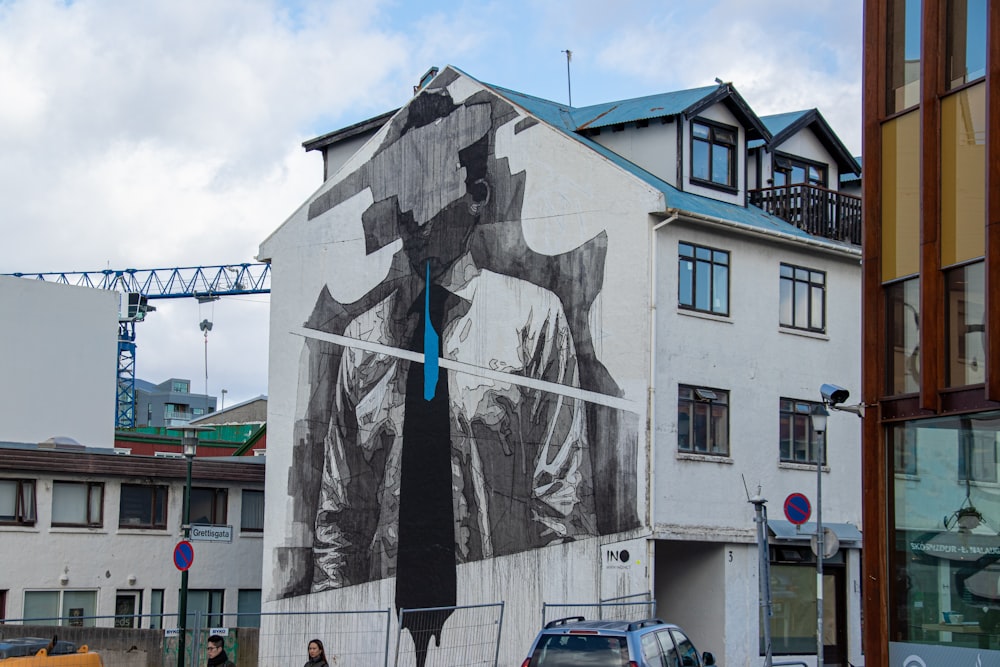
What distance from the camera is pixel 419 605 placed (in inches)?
1264

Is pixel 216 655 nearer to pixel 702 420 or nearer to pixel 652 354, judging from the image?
pixel 652 354

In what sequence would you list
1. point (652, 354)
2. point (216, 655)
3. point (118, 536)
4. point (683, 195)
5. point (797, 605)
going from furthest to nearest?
point (118, 536), point (683, 195), point (797, 605), point (652, 354), point (216, 655)

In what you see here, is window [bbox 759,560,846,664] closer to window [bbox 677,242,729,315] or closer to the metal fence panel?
window [bbox 677,242,729,315]

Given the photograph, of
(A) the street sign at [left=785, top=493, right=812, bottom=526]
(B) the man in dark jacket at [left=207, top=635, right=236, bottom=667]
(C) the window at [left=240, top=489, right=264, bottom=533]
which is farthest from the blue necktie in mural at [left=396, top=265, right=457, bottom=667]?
(B) the man in dark jacket at [left=207, top=635, right=236, bottom=667]

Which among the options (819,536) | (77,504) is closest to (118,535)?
(77,504)

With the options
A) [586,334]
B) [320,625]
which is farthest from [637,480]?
[320,625]

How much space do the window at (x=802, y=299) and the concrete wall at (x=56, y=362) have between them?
99.0 ft

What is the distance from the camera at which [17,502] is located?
3719cm

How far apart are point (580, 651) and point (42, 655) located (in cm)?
818

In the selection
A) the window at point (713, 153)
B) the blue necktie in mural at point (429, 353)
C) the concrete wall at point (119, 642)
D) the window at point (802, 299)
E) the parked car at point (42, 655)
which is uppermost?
the window at point (713, 153)

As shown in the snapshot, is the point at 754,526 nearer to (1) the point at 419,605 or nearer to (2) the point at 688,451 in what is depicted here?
(2) the point at 688,451

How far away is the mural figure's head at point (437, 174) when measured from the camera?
32.8 meters

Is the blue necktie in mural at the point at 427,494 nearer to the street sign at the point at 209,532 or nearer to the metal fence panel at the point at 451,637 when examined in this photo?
the metal fence panel at the point at 451,637

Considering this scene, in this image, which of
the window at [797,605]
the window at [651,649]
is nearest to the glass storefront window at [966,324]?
the window at [651,649]
